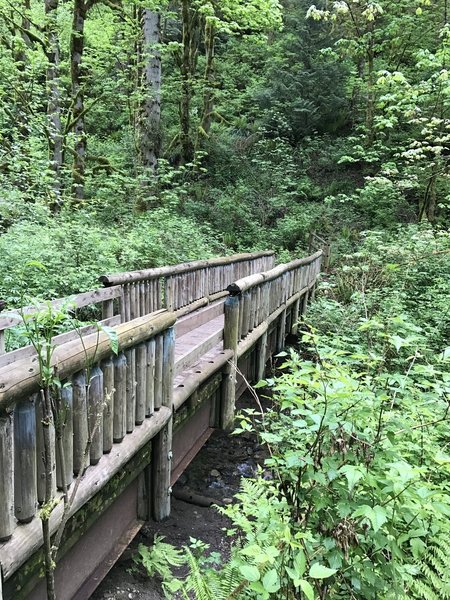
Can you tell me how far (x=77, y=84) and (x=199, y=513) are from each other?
1205 cm

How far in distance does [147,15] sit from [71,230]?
8556 millimetres

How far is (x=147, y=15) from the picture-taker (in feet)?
42.8

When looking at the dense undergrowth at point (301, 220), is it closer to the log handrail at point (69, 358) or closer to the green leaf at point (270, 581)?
the green leaf at point (270, 581)

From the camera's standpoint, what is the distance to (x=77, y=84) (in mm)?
12398

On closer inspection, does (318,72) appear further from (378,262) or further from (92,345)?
(92,345)

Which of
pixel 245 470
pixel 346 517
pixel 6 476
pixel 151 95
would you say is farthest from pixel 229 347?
pixel 151 95

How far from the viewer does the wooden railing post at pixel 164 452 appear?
133 inches

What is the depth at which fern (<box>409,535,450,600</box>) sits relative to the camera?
2.06 metres

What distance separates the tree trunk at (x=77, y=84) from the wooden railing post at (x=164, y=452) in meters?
9.24

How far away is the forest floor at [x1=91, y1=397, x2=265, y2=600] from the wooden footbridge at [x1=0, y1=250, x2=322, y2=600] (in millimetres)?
347

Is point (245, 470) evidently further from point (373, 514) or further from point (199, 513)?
point (373, 514)

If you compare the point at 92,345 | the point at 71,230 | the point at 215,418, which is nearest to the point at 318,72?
the point at 71,230

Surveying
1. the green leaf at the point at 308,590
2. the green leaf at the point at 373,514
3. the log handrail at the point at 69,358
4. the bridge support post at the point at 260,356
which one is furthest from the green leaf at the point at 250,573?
the bridge support post at the point at 260,356

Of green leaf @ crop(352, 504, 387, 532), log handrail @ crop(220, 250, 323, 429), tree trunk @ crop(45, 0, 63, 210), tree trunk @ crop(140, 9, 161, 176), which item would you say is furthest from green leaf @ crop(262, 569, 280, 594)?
tree trunk @ crop(140, 9, 161, 176)
